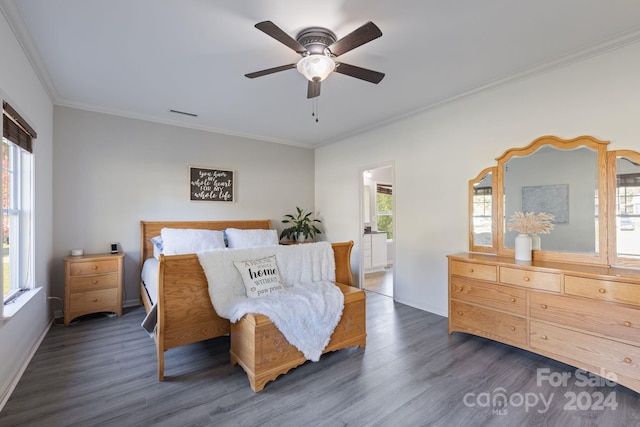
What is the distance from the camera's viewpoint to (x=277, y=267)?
268cm

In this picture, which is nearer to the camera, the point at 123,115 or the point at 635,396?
the point at 635,396

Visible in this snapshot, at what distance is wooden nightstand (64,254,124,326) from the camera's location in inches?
128

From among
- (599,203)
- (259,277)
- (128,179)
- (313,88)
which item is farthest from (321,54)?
(128,179)

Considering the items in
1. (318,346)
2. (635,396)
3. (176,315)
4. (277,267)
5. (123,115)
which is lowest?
(635,396)

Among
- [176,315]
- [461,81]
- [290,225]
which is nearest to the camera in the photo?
[176,315]

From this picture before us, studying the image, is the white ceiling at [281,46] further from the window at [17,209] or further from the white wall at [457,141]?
the window at [17,209]

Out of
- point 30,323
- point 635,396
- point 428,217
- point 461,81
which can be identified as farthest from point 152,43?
point 635,396

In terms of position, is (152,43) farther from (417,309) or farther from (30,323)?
(417,309)

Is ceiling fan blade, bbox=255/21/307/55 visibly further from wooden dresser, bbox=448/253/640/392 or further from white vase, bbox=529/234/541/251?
white vase, bbox=529/234/541/251

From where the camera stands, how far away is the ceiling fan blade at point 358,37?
1.78m

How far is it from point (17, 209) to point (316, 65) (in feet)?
9.35

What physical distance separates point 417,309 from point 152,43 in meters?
3.89

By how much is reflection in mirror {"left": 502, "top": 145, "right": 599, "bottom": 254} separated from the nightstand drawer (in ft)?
14.3

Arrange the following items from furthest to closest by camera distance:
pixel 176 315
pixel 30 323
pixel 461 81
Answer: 1. pixel 461 81
2. pixel 30 323
3. pixel 176 315
